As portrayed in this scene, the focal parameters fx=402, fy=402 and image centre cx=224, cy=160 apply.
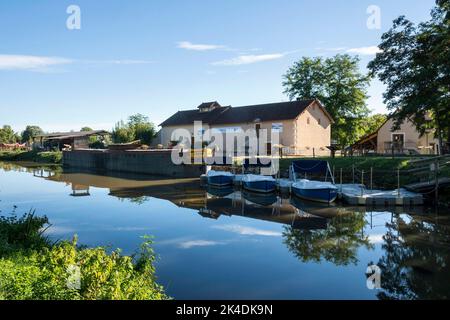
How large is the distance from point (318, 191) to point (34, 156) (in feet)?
238

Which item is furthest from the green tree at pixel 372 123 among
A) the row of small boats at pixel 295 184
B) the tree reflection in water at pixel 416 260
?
the tree reflection in water at pixel 416 260

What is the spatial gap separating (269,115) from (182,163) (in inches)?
666

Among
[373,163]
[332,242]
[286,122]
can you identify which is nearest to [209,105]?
[286,122]

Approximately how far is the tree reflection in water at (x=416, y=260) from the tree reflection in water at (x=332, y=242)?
3.23 feet

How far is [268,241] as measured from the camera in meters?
14.7

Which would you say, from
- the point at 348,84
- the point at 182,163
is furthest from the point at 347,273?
the point at 348,84

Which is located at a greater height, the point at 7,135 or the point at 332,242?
the point at 7,135

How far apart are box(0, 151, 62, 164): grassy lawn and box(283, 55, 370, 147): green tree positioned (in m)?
45.0

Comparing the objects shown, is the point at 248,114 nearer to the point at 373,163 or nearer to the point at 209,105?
the point at 209,105

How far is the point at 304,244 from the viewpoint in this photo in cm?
1427

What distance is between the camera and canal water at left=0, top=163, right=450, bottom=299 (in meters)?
9.94

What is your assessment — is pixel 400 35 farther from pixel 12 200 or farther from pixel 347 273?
pixel 12 200

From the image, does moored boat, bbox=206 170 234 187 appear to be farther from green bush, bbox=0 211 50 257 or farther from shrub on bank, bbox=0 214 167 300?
shrub on bank, bbox=0 214 167 300

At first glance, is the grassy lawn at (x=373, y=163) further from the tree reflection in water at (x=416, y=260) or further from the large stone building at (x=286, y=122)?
the large stone building at (x=286, y=122)
